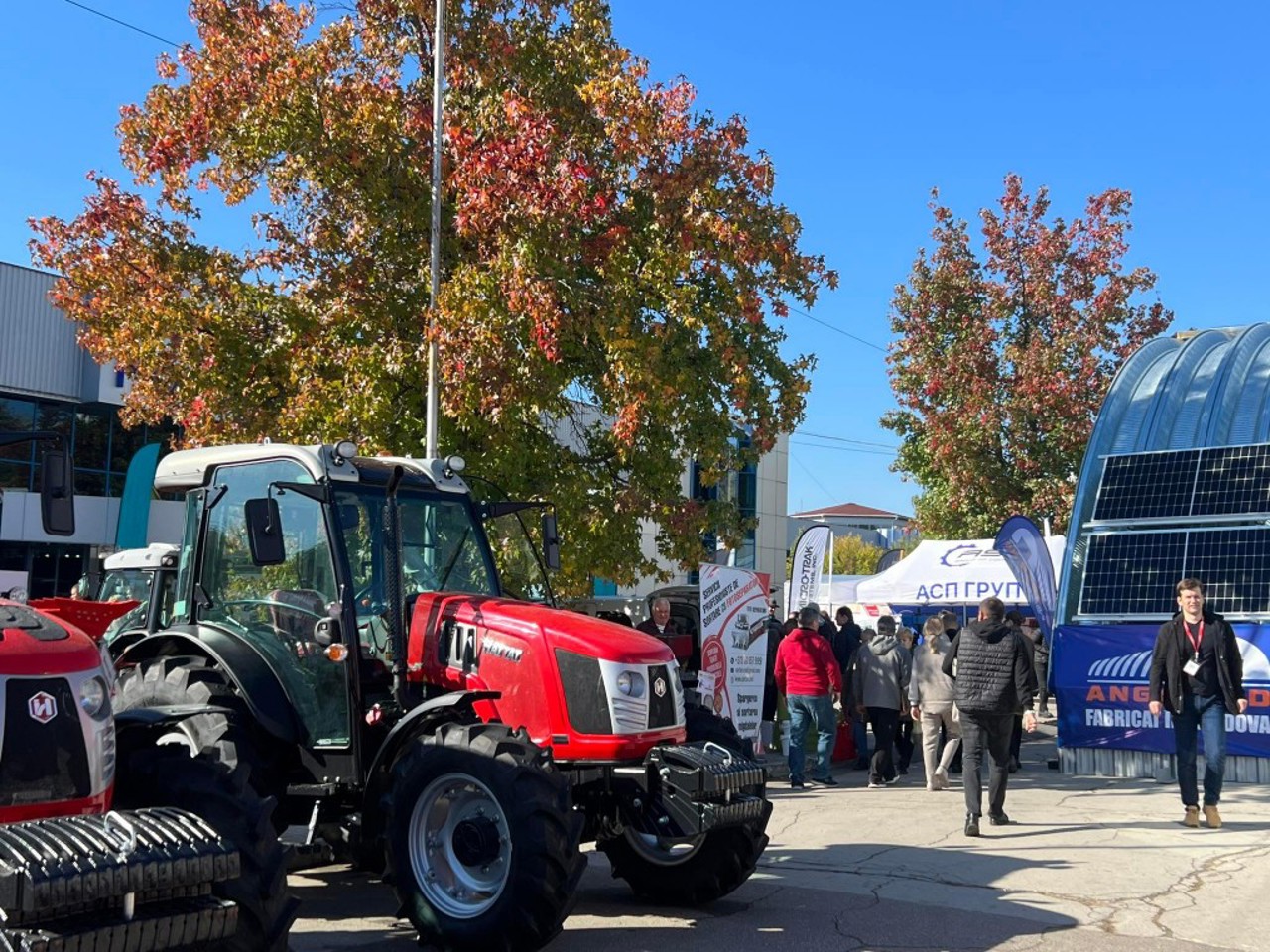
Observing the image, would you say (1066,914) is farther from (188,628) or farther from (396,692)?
(188,628)

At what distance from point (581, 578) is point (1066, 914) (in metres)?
7.85

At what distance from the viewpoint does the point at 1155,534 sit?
15367 mm

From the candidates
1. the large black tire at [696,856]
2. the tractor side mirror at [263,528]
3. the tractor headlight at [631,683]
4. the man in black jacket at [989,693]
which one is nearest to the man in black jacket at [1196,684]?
the man in black jacket at [989,693]

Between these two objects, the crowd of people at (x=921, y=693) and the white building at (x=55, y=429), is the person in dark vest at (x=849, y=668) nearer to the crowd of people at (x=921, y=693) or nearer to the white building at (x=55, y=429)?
the crowd of people at (x=921, y=693)

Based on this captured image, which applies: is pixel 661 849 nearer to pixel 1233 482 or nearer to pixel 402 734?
pixel 402 734

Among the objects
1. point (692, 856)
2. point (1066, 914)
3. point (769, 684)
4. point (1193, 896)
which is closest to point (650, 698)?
point (692, 856)

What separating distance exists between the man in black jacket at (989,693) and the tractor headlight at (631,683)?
440 cm

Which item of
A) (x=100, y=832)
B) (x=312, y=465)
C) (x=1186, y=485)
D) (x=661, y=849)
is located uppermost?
(x=1186, y=485)

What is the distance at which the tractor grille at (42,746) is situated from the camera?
4.73 m

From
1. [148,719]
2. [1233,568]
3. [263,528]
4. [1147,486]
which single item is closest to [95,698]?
[148,719]

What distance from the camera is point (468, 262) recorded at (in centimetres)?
1461

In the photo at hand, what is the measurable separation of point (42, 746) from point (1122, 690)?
12206 mm

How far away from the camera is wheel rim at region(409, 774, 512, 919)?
652 centimetres

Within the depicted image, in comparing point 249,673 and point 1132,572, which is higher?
point 1132,572
